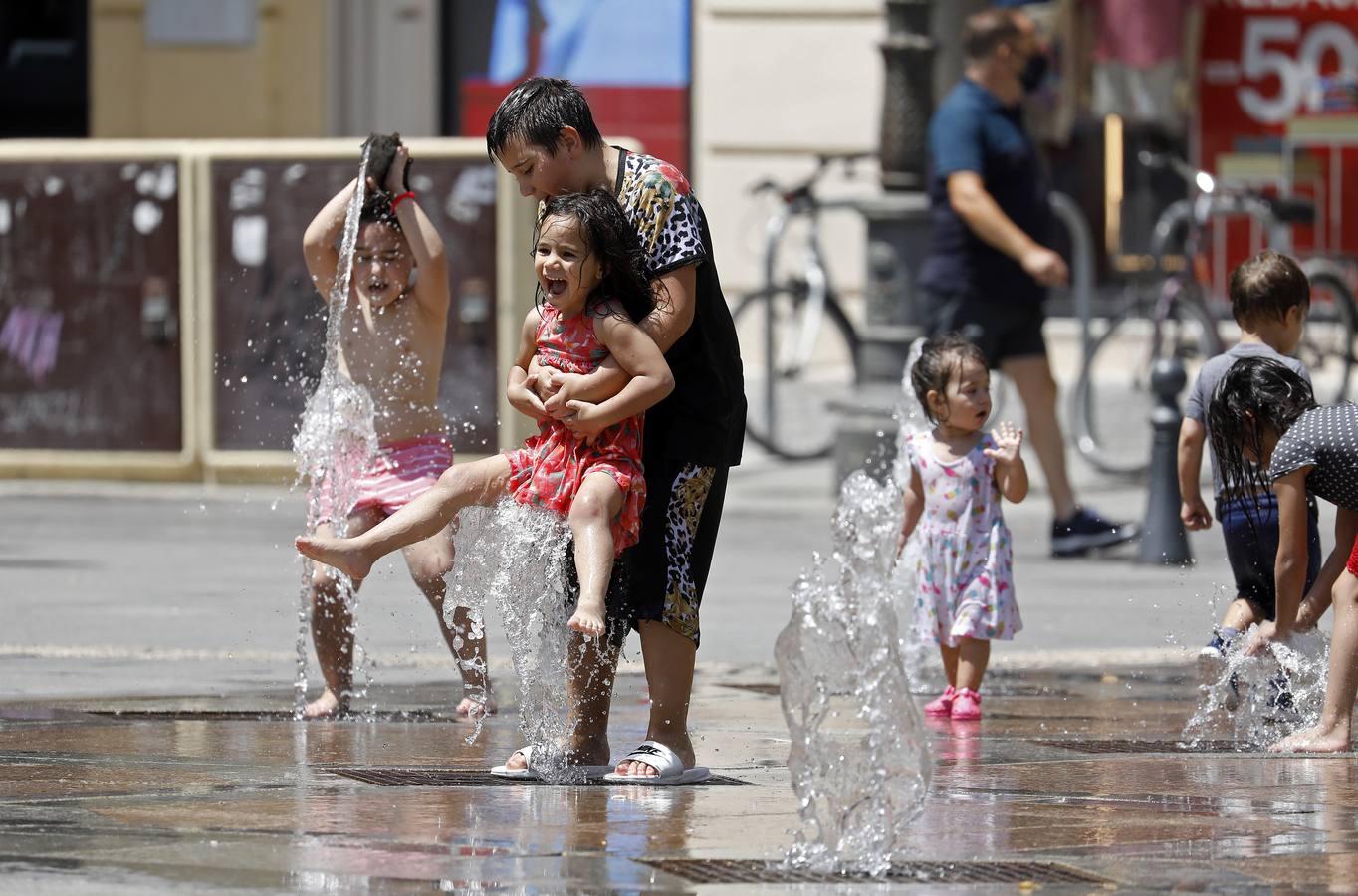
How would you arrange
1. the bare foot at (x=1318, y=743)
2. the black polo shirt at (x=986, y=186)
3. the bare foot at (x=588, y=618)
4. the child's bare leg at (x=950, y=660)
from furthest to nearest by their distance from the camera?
the black polo shirt at (x=986, y=186) → the child's bare leg at (x=950, y=660) → the bare foot at (x=1318, y=743) → the bare foot at (x=588, y=618)

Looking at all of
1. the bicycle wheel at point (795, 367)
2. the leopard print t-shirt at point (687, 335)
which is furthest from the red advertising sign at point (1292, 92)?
the leopard print t-shirt at point (687, 335)

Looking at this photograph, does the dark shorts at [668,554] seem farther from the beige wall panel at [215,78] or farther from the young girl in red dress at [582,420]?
the beige wall panel at [215,78]

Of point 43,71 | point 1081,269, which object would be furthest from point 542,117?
point 43,71

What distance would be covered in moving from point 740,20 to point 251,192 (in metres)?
3.99

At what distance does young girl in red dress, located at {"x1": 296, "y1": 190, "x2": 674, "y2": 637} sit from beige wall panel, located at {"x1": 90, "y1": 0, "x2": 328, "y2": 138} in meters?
11.0

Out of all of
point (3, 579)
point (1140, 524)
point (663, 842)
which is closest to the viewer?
point (663, 842)

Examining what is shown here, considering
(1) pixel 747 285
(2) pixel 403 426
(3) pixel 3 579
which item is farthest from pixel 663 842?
(1) pixel 747 285

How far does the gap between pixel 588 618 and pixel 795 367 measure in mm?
8684

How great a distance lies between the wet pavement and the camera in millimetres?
4719

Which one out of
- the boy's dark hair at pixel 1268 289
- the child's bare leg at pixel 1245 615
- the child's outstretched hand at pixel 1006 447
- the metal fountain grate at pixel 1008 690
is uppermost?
the boy's dark hair at pixel 1268 289

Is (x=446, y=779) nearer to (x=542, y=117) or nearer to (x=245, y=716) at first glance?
(x=245, y=716)

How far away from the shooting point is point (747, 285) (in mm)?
15930

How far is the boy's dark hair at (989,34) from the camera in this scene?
10.6m

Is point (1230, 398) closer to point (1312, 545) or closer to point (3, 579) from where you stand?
point (1312, 545)
